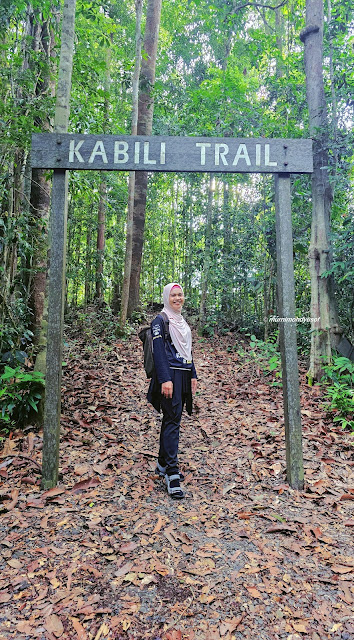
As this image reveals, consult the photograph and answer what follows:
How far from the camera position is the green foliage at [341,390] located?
5.47 m

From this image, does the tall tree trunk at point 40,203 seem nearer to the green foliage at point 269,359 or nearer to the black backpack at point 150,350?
the black backpack at point 150,350

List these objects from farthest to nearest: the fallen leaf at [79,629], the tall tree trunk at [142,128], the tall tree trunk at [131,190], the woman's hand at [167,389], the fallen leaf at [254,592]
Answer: the tall tree trunk at [142,128] < the tall tree trunk at [131,190] < the woman's hand at [167,389] < the fallen leaf at [254,592] < the fallen leaf at [79,629]

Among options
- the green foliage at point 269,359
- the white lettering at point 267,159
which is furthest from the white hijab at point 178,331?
the green foliage at point 269,359

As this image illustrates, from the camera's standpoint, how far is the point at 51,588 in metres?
2.46

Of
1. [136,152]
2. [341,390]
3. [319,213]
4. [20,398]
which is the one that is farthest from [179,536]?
[319,213]

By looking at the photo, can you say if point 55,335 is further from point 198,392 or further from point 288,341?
point 198,392

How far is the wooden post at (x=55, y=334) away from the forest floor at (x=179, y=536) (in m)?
0.29

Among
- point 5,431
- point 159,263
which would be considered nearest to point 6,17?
point 5,431

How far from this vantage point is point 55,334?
3789 millimetres

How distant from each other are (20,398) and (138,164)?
121 inches

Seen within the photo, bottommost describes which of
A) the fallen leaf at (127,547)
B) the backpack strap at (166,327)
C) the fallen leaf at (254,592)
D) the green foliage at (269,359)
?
the fallen leaf at (254,592)

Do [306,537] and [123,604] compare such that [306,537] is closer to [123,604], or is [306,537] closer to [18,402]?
[123,604]

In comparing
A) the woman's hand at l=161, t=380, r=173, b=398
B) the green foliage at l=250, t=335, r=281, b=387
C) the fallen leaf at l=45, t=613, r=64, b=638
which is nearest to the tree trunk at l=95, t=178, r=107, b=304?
the green foliage at l=250, t=335, r=281, b=387

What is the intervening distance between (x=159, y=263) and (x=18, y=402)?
12082 millimetres
